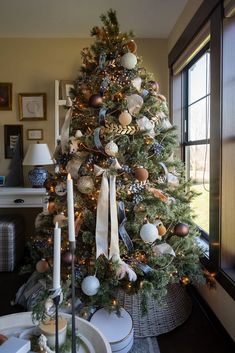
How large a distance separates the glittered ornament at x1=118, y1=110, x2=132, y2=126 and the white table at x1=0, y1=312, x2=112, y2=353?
1.02m

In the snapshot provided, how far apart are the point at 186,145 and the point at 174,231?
1338 mm

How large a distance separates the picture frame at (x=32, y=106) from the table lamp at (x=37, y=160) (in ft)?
1.37

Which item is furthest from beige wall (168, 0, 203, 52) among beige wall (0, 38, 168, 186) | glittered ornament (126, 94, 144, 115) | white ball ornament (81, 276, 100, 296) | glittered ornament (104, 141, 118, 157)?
white ball ornament (81, 276, 100, 296)

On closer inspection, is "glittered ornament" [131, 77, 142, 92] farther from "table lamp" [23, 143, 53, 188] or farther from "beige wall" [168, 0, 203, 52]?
"table lamp" [23, 143, 53, 188]

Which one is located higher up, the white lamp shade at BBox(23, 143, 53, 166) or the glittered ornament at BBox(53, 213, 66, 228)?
the white lamp shade at BBox(23, 143, 53, 166)

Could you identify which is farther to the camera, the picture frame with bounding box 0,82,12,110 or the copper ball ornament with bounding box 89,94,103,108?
the picture frame with bounding box 0,82,12,110

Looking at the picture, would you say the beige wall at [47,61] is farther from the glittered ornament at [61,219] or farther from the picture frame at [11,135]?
the glittered ornament at [61,219]

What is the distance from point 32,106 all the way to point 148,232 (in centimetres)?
232

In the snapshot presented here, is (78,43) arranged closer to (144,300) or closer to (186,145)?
(186,145)

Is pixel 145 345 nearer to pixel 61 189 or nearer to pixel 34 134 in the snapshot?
pixel 61 189

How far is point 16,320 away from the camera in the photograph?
1.22m

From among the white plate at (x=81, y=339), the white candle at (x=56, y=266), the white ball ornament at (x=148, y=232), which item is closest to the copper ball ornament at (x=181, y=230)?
the white ball ornament at (x=148, y=232)

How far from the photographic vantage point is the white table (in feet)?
3.52

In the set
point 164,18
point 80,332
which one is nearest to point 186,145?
point 164,18
